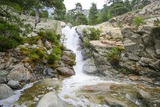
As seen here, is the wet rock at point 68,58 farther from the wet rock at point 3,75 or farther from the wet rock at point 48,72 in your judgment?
the wet rock at point 3,75

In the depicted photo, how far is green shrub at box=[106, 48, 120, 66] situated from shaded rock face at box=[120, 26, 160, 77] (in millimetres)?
552

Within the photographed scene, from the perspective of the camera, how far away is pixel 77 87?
12680mm

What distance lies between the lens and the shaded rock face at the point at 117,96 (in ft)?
30.0

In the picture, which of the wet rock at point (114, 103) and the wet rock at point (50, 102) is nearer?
the wet rock at point (50, 102)

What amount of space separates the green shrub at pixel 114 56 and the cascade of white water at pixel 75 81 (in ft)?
9.44

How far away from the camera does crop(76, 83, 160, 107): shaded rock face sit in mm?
9137

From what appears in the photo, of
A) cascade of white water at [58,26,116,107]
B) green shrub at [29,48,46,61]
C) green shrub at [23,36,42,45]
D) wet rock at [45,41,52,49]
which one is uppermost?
green shrub at [23,36,42,45]

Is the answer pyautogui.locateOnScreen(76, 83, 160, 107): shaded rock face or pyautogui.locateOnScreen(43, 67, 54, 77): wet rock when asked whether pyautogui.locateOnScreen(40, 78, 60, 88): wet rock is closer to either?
pyautogui.locateOnScreen(43, 67, 54, 77): wet rock

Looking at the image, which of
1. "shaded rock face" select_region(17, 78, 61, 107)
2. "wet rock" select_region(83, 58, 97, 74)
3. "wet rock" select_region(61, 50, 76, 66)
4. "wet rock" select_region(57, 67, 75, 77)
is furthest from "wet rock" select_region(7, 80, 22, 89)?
"wet rock" select_region(83, 58, 97, 74)

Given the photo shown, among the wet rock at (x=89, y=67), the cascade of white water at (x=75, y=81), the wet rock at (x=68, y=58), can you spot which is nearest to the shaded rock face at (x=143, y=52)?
the wet rock at (x=89, y=67)

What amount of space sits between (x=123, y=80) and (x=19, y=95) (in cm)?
912

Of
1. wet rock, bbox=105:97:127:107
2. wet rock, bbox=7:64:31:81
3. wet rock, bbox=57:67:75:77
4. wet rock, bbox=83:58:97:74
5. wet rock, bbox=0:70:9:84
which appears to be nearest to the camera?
wet rock, bbox=105:97:127:107

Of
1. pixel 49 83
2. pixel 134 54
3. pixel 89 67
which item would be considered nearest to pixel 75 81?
pixel 49 83

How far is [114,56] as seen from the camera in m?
18.0
